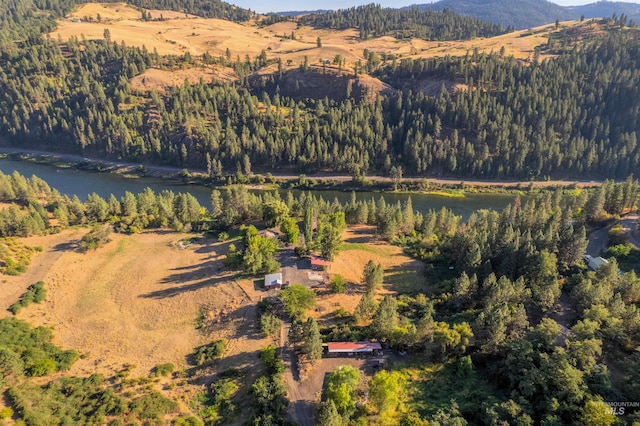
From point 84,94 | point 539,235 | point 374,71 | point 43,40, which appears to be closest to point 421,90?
point 374,71

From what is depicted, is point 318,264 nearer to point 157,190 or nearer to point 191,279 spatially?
point 191,279

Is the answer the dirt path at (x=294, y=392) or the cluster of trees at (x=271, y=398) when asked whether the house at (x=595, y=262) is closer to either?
the dirt path at (x=294, y=392)

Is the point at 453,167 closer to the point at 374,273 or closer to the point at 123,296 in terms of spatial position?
the point at 374,273

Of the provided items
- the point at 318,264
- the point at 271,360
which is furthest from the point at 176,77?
the point at 271,360

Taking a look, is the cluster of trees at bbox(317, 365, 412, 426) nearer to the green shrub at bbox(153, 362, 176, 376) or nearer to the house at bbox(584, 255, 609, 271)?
the green shrub at bbox(153, 362, 176, 376)

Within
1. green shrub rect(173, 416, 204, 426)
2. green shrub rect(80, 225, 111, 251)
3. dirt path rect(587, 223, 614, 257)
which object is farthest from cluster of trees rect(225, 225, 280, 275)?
dirt path rect(587, 223, 614, 257)


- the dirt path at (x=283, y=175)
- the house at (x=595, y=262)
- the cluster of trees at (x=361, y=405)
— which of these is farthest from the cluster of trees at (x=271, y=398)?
the dirt path at (x=283, y=175)
